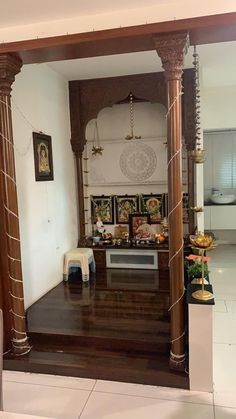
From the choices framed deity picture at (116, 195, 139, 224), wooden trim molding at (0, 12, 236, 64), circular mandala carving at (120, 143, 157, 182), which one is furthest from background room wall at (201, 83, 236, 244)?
wooden trim molding at (0, 12, 236, 64)

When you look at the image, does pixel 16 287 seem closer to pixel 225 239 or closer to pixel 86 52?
pixel 86 52

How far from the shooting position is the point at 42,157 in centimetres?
399

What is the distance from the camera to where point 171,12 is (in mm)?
2328

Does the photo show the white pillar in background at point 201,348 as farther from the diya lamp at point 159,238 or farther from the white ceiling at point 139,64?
the white ceiling at point 139,64

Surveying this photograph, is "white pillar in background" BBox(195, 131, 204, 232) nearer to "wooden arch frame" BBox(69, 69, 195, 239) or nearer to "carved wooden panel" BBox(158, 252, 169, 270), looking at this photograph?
"wooden arch frame" BBox(69, 69, 195, 239)

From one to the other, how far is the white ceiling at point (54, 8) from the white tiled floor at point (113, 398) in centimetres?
271

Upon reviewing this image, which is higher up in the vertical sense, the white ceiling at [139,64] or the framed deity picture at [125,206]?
the white ceiling at [139,64]

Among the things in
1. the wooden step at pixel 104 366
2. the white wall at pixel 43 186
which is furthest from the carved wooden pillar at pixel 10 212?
the white wall at pixel 43 186

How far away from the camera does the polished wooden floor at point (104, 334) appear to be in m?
2.62

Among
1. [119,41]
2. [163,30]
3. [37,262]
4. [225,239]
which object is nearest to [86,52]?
[119,41]

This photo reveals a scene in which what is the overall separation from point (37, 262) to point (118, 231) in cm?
162

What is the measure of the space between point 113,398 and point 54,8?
2748mm

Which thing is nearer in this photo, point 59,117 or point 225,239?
point 59,117

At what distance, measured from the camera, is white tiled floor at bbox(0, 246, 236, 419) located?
2244 millimetres
